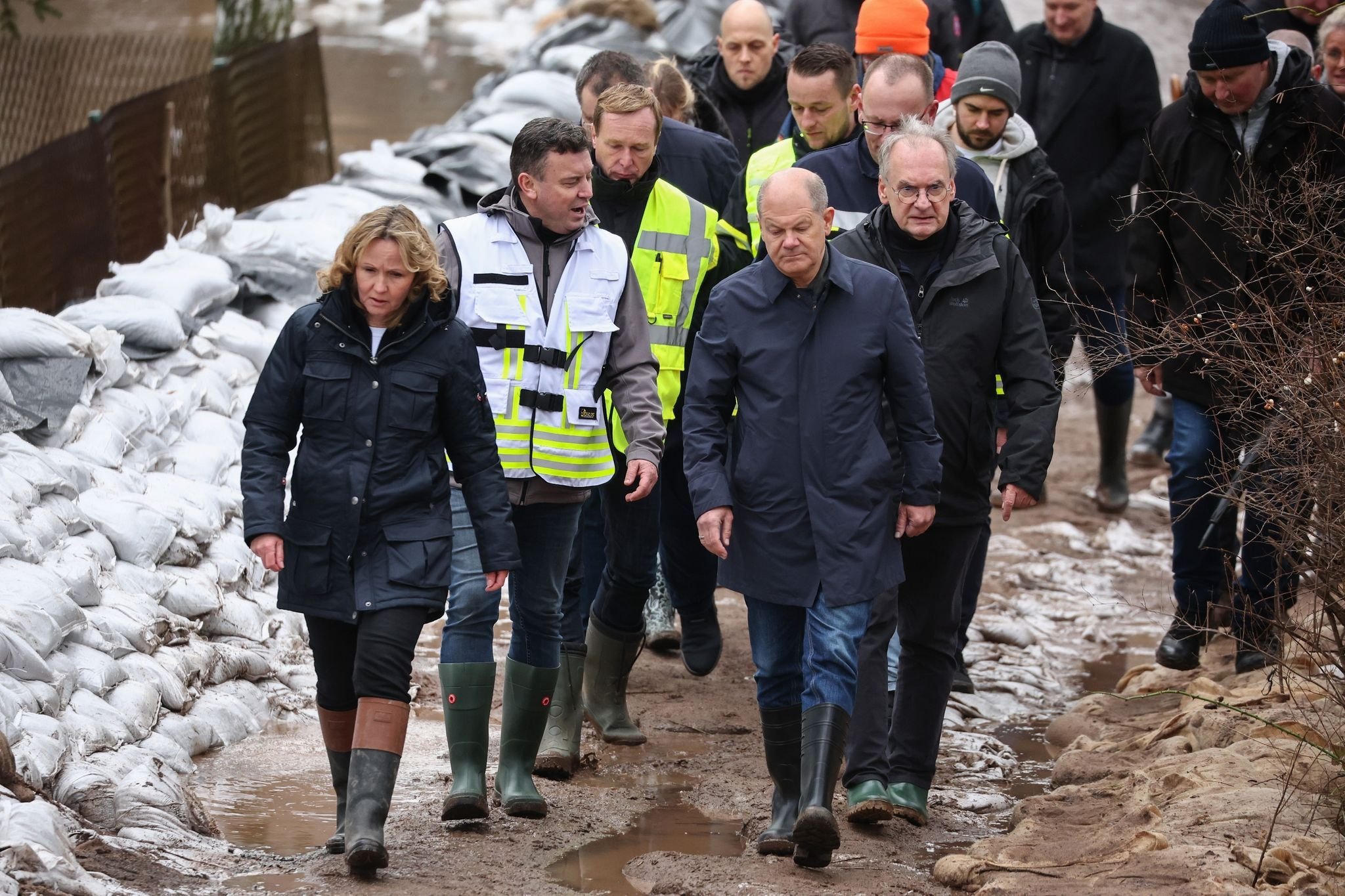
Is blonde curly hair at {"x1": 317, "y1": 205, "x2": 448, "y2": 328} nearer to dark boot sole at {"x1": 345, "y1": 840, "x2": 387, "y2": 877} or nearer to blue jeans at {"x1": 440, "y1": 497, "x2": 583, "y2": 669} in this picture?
blue jeans at {"x1": 440, "y1": 497, "x2": 583, "y2": 669}

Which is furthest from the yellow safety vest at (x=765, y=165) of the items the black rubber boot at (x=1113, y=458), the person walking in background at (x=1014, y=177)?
the black rubber boot at (x=1113, y=458)

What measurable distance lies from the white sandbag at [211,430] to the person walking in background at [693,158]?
1935mm

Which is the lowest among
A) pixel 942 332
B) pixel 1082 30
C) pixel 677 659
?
pixel 677 659

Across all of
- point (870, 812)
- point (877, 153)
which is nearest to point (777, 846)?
point (870, 812)

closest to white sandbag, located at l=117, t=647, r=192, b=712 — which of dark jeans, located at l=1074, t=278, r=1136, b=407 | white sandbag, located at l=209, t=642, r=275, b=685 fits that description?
white sandbag, located at l=209, t=642, r=275, b=685

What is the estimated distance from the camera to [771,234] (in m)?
4.62

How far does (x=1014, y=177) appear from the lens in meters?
5.97

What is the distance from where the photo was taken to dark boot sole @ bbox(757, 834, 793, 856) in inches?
181

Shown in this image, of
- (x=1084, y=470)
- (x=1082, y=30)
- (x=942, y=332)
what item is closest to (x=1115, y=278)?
(x=1082, y=30)

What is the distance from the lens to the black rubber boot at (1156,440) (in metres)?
9.90

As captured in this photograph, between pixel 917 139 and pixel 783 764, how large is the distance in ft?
5.71

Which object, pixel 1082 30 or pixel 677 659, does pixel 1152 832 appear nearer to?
pixel 677 659

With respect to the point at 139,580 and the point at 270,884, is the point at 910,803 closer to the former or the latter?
the point at 270,884

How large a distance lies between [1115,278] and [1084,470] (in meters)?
1.80
